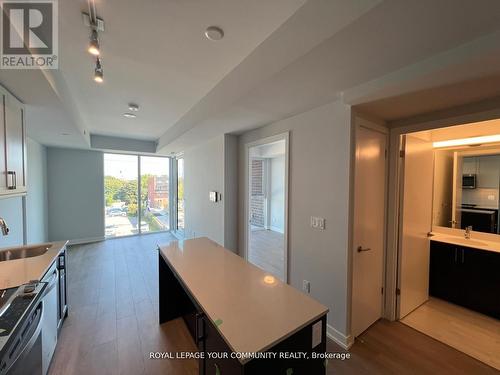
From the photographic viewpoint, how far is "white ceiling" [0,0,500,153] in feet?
3.49

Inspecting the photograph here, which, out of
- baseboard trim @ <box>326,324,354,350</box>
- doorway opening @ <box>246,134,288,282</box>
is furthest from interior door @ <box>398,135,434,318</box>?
doorway opening @ <box>246,134,288,282</box>

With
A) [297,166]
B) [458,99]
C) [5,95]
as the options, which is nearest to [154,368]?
[297,166]

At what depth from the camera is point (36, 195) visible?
4.00m

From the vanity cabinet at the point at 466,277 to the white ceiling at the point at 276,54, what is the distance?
→ 207 centimetres

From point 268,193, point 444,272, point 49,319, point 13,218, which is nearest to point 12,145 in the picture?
point 49,319

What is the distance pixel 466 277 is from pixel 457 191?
1215 mm

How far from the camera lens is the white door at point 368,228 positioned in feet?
6.68

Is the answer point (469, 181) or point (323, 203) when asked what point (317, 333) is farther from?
point (469, 181)

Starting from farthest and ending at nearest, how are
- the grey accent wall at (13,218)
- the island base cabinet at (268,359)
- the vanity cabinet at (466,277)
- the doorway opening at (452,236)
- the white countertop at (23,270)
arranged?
the grey accent wall at (13,218) < the vanity cabinet at (466,277) < the doorway opening at (452,236) < the white countertop at (23,270) < the island base cabinet at (268,359)

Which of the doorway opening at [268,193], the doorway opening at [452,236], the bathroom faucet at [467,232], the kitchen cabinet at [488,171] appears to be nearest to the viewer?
the doorway opening at [452,236]

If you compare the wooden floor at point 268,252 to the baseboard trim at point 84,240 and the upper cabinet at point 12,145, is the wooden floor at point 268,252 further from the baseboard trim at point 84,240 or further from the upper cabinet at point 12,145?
the baseboard trim at point 84,240

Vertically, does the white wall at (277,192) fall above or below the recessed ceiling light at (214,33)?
below

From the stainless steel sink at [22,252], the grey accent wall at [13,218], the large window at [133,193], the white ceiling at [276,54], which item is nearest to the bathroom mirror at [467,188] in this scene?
the white ceiling at [276,54]

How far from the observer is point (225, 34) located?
140 centimetres
